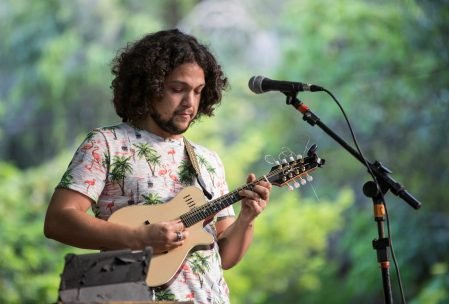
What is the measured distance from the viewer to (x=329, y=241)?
548cm

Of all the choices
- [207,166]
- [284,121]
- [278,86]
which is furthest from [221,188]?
[284,121]

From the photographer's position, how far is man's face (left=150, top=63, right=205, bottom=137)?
289 centimetres

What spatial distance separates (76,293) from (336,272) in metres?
3.51

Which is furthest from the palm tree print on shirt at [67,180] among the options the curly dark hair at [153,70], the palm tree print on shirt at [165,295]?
the palm tree print on shirt at [165,295]

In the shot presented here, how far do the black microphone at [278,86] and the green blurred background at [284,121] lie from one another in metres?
2.54

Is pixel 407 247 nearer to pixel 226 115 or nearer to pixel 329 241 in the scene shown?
pixel 329 241

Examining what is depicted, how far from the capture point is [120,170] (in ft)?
9.16

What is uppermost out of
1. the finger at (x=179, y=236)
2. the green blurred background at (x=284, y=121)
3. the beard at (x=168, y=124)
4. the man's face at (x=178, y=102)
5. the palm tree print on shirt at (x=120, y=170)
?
the green blurred background at (x=284, y=121)

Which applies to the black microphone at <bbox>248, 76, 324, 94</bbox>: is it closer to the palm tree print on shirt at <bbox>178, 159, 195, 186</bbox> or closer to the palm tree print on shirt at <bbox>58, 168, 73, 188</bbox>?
the palm tree print on shirt at <bbox>178, 159, 195, 186</bbox>

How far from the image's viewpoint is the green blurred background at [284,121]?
213 inches

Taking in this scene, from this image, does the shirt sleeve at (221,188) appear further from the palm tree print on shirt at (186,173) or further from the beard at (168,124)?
the beard at (168,124)

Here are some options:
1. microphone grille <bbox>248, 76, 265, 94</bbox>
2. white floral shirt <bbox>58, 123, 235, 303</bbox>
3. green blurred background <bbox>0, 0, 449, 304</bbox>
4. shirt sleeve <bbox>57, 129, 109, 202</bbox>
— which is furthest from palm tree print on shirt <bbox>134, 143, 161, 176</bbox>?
green blurred background <bbox>0, 0, 449, 304</bbox>

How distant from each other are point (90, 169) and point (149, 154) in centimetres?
23

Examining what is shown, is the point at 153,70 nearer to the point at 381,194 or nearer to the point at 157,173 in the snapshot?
the point at 157,173
